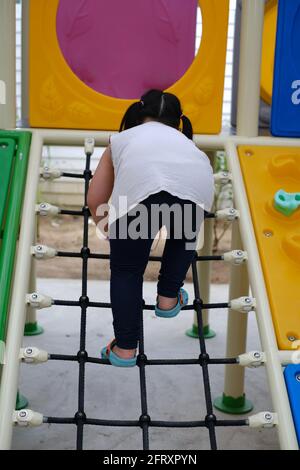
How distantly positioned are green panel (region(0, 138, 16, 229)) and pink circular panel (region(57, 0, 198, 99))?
0.73m

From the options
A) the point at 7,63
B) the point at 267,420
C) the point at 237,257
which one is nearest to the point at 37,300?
the point at 237,257

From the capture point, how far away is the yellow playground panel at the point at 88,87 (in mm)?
2822

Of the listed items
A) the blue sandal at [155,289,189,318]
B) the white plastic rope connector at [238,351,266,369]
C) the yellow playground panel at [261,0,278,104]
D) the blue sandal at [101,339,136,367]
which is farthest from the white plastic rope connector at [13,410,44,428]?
the yellow playground panel at [261,0,278,104]

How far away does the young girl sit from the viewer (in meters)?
1.88

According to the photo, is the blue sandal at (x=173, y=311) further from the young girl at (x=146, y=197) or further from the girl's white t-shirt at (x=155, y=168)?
the girl's white t-shirt at (x=155, y=168)

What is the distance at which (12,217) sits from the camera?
2234 millimetres

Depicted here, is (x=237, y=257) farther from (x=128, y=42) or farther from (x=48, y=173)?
(x=128, y=42)

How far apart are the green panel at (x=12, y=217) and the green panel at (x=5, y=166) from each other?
2 cm

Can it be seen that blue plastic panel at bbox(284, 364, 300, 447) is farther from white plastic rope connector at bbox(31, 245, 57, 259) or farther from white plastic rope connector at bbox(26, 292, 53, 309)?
white plastic rope connector at bbox(31, 245, 57, 259)

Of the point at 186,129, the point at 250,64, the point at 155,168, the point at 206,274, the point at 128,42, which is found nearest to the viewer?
the point at 155,168

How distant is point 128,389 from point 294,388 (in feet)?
5.42

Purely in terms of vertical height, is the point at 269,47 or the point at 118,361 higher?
the point at 269,47

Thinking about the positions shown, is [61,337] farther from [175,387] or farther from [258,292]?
[258,292]

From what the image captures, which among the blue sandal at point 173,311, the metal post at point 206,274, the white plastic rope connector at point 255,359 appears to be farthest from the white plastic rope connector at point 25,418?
the metal post at point 206,274
